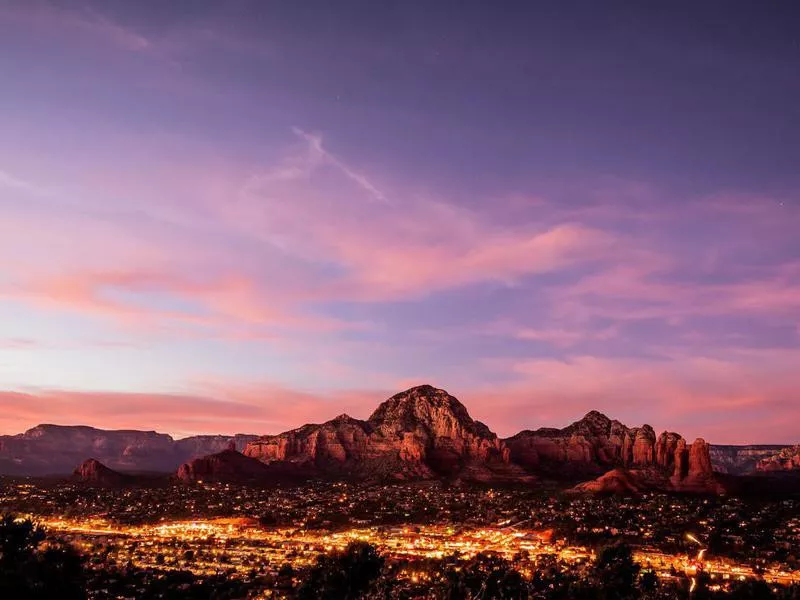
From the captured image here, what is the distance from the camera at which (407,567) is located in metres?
97.1

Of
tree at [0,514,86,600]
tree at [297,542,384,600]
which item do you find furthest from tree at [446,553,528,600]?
tree at [0,514,86,600]

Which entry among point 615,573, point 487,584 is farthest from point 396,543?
point 615,573

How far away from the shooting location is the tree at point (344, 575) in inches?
2916

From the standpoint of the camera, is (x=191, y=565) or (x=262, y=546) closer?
(x=191, y=565)

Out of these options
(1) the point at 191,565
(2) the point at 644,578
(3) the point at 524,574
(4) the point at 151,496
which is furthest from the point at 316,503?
(2) the point at 644,578

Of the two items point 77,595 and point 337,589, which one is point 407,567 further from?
point 77,595

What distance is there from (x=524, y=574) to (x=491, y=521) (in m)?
55.4

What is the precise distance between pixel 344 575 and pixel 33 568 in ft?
114

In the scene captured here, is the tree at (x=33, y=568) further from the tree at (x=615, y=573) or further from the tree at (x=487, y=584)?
the tree at (x=615, y=573)

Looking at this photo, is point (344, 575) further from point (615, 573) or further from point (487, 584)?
point (615, 573)

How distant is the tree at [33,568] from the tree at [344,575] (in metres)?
24.3

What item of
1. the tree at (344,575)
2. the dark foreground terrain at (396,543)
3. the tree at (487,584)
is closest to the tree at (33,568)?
the dark foreground terrain at (396,543)

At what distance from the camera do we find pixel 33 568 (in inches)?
2923

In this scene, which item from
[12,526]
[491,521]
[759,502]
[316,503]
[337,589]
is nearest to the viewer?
[337,589]
